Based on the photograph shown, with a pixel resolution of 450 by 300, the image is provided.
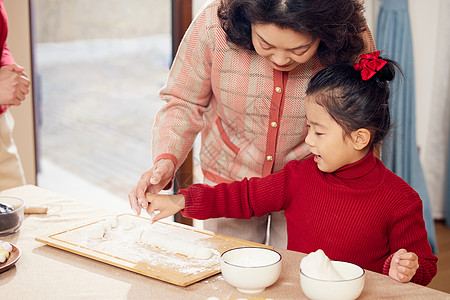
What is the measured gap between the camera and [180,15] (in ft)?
10.0

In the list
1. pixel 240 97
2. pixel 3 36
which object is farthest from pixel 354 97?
pixel 3 36

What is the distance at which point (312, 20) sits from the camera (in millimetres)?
1296

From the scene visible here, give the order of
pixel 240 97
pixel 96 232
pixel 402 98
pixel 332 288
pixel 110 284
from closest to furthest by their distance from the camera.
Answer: pixel 332 288 → pixel 110 284 → pixel 96 232 → pixel 240 97 → pixel 402 98

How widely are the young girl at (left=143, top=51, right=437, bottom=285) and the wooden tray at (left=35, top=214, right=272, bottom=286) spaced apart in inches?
3.1

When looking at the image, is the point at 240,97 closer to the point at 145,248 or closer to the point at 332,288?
the point at 145,248

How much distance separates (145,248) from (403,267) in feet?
2.04

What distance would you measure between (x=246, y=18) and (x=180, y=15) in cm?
171

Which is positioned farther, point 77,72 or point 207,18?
point 77,72

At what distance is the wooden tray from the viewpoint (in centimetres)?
122

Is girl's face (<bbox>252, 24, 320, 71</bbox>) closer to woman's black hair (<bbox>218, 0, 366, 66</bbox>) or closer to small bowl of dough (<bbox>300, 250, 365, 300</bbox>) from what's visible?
woman's black hair (<bbox>218, 0, 366, 66</bbox>)

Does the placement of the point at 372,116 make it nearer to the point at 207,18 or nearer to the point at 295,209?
the point at 295,209

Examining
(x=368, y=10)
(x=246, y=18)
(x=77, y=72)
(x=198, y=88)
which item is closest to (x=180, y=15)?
(x=368, y=10)

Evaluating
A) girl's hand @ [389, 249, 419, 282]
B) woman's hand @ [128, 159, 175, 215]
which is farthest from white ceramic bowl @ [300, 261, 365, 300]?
woman's hand @ [128, 159, 175, 215]

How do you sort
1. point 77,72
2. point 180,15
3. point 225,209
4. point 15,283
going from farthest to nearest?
point 77,72 < point 180,15 < point 225,209 < point 15,283
